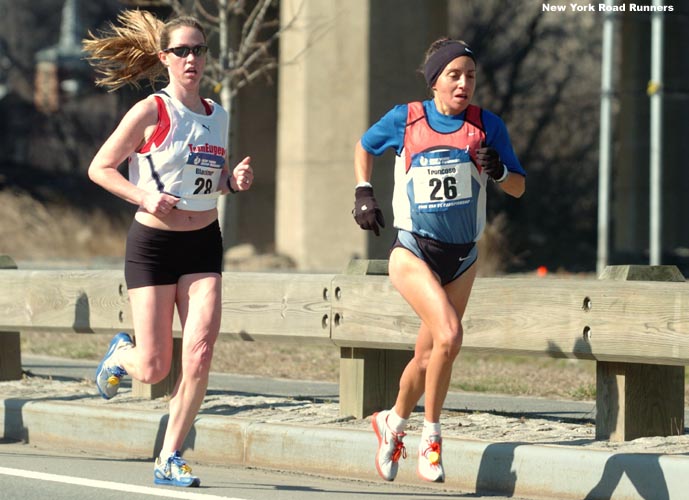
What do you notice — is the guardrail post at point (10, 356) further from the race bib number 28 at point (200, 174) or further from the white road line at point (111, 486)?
the race bib number 28 at point (200, 174)

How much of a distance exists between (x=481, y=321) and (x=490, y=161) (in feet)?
4.00

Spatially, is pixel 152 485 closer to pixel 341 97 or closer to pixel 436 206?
pixel 436 206

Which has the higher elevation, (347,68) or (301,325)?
(347,68)

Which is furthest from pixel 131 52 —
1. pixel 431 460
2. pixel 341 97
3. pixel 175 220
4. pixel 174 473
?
pixel 341 97

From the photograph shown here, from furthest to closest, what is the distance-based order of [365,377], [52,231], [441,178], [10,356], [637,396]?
[52,231] → [10,356] → [365,377] → [637,396] → [441,178]

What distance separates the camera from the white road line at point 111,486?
6410mm

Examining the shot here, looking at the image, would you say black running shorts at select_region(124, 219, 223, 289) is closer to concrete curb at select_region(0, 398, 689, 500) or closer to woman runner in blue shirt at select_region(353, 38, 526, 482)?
woman runner in blue shirt at select_region(353, 38, 526, 482)

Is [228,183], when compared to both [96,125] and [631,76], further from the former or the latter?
[96,125]

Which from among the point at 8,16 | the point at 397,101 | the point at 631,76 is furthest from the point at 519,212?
the point at 8,16

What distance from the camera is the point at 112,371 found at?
716 cm

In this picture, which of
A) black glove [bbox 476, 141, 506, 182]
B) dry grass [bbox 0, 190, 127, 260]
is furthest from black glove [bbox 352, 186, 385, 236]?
dry grass [bbox 0, 190, 127, 260]

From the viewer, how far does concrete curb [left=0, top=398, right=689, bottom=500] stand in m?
6.21

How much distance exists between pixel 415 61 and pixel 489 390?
16008 mm

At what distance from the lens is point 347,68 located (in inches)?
1006
